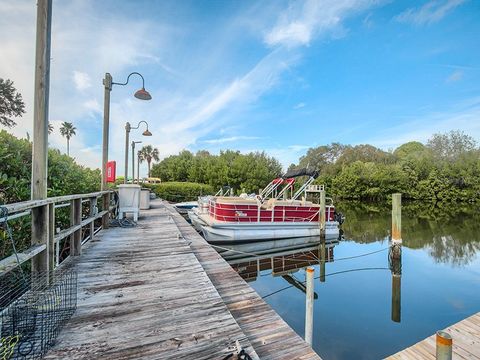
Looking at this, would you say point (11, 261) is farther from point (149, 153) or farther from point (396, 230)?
point (149, 153)

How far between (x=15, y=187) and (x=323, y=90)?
1048 inches

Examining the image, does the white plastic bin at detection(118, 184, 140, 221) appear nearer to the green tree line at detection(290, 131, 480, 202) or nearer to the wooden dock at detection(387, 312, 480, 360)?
the wooden dock at detection(387, 312, 480, 360)

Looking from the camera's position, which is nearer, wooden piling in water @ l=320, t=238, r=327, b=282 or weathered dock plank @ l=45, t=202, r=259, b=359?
weathered dock plank @ l=45, t=202, r=259, b=359

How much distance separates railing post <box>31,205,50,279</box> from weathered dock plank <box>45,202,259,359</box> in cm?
47

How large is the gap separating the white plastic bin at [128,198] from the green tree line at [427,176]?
34.4 m

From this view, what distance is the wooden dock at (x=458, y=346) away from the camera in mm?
2707

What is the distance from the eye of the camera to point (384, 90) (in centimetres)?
2533

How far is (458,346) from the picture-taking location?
289 cm

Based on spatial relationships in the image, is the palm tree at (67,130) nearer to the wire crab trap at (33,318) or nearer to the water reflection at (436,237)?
the water reflection at (436,237)

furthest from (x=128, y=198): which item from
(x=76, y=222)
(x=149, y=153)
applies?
(x=149, y=153)

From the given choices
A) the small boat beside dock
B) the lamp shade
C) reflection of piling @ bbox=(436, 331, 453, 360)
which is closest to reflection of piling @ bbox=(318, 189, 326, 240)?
the small boat beside dock

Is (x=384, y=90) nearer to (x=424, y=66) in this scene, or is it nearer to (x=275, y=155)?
(x=424, y=66)

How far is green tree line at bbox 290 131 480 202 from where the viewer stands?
33719 mm

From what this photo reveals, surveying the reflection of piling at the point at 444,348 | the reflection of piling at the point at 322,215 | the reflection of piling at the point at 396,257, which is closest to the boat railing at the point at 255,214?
the reflection of piling at the point at 322,215
